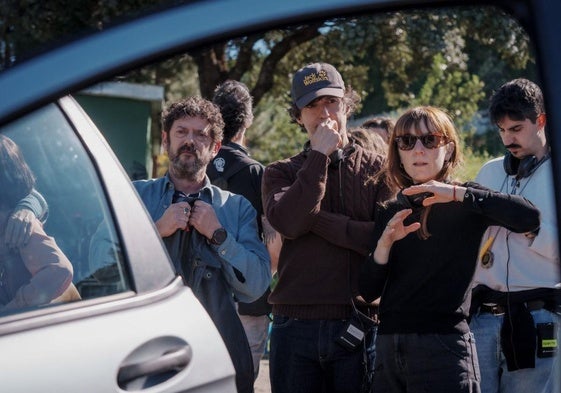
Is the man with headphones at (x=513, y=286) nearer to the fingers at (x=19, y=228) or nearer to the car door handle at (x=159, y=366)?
the car door handle at (x=159, y=366)

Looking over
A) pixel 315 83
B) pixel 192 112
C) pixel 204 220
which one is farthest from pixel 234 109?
pixel 204 220

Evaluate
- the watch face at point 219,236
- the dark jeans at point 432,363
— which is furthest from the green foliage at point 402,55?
the dark jeans at point 432,363

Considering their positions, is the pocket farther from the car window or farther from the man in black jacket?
the car window

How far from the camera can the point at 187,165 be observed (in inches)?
105

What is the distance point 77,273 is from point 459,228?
143 centimetres

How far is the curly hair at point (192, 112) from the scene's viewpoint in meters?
2.86

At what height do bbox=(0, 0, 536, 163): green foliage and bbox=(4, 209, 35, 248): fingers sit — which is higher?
bbox=(0, 0, 536, 163): green foliage

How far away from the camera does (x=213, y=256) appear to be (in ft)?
8.14

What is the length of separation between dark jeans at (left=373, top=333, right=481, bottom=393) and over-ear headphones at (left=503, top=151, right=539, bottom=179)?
558 mm

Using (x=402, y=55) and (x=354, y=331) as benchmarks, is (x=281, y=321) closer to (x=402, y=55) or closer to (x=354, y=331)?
(x=354, y=331)

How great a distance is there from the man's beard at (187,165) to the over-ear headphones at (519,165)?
3.14 ft

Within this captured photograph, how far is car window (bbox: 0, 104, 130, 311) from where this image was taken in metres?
1.86

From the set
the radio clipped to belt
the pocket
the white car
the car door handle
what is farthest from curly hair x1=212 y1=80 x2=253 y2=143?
the car door handle

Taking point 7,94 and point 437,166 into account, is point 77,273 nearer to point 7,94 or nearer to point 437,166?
point 7,94
